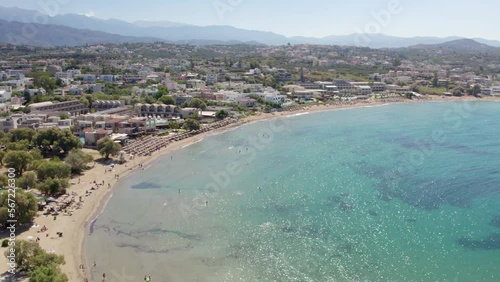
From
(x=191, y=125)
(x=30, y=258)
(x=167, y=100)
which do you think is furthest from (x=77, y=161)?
(x=167, y=100)

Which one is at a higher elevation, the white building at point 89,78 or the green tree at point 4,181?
the white building at point 89,78

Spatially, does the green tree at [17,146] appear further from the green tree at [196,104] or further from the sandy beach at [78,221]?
the green tree at [196,104]

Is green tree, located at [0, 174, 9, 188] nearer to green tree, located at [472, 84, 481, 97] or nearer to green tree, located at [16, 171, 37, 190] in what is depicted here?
green tree, located at [16, 171, 37, 190]

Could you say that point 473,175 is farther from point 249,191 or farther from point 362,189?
point 249,191

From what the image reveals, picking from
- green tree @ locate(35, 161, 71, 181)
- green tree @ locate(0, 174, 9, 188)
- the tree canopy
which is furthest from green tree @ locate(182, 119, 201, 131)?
the tree canopy

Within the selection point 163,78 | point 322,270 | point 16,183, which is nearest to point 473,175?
point 322,270

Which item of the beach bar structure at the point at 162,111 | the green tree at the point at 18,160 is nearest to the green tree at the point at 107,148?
the green tree at the point at 18,160
